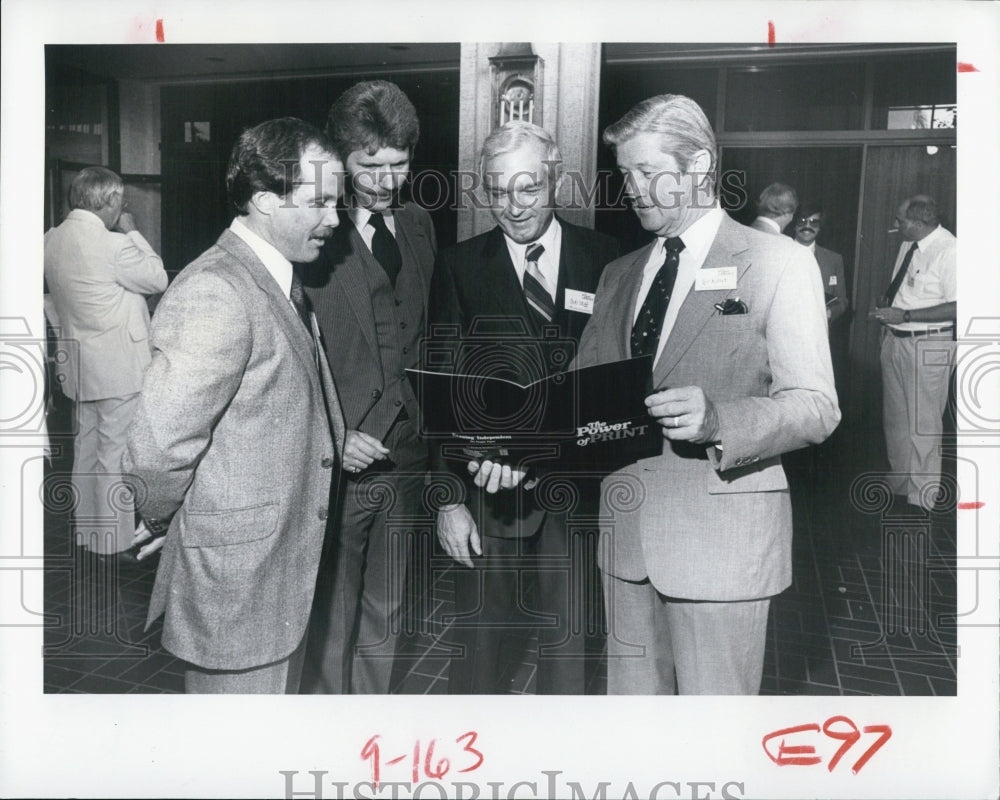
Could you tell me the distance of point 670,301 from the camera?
2898 millimetres

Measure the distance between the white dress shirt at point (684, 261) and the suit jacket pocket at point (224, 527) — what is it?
129 centimetres

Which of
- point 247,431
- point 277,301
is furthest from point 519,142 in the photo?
point 247,431

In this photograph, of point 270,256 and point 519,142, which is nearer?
point 270,256

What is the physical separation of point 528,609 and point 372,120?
1.62 metres

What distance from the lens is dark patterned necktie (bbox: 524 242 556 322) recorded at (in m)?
3.00

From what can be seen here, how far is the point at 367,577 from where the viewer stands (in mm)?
3045

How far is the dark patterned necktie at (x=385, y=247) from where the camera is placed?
2.97 metres

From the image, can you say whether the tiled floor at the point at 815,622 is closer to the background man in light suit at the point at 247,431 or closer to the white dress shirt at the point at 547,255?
the background man in light suit at the point at 247,431

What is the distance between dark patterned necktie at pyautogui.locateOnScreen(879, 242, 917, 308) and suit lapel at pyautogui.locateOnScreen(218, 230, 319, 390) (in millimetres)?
1797

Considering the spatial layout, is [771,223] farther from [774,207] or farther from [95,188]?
[95,188]

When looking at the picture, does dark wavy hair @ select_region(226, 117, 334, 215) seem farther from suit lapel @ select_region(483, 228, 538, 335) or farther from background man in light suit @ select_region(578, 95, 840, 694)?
background man in light suit @ select_region(578, 95, 840, 694)

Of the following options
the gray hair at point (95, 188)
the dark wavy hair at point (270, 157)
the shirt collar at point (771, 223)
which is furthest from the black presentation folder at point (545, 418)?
the gray hair at point (95, 188)

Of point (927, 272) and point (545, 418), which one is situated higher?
point (927, 272)

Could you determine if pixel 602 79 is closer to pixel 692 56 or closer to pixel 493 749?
pixel 692 56
